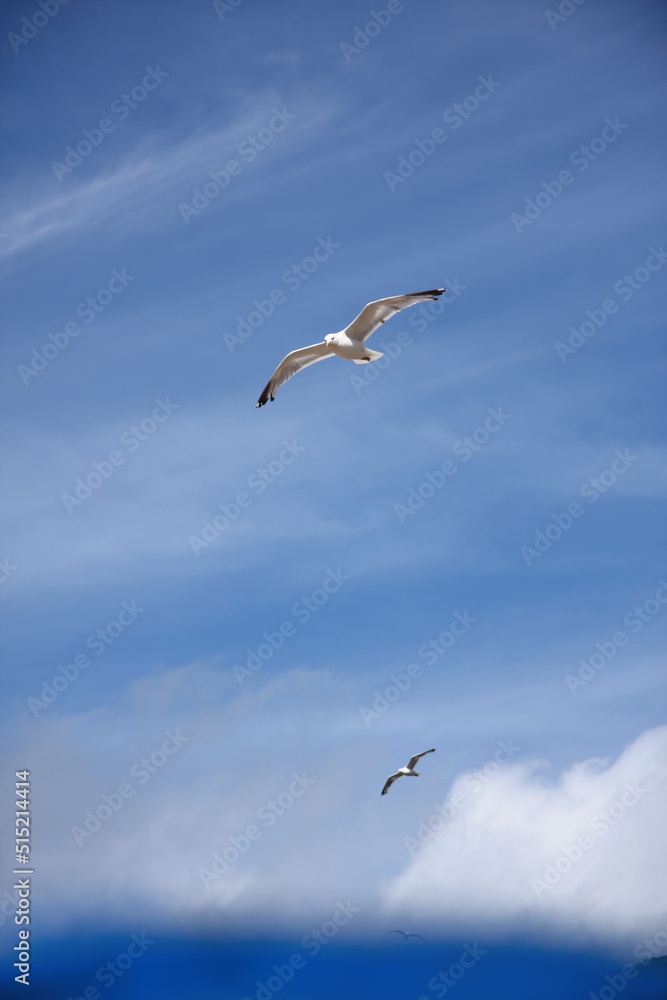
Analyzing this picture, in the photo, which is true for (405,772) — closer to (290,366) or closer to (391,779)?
(391,779)

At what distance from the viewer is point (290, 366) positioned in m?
24.6

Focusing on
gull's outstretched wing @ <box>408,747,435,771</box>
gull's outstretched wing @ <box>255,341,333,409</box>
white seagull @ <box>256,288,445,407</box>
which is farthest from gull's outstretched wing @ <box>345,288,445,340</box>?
gull's outstretched wing @ <box>408,747,435,771</box>

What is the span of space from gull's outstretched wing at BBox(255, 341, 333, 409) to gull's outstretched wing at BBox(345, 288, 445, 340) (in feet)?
5.10

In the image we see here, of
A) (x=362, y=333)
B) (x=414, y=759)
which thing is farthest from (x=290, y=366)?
(x=414, y=759)

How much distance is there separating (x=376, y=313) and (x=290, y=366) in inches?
121

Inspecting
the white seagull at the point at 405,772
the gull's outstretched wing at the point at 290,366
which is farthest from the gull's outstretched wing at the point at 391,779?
the gull's outstretched wing at the point at 290,366

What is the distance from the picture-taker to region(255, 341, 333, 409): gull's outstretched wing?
79.8 feet

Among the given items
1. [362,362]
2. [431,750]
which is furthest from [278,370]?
[431,750]

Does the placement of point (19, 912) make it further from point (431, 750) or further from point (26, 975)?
point (431, 750)

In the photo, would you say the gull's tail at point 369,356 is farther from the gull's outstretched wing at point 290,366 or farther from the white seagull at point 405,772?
the white seagull at point 405,772

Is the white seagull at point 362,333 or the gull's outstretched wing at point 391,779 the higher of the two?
the white seagull at point 362,333

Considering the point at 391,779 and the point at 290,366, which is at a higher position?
the point at 290,366

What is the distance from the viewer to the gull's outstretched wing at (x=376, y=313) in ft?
72.3

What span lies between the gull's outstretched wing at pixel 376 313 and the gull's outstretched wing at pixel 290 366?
1.55 m
